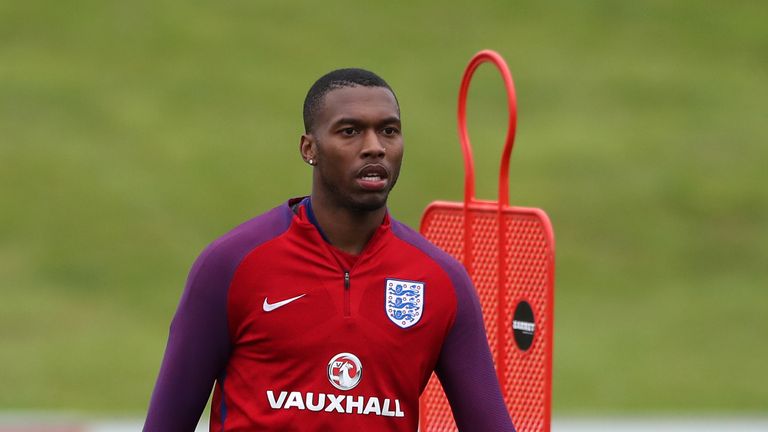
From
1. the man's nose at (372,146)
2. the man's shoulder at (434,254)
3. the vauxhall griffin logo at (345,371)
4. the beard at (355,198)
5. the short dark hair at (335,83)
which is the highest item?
the short dark hair at (335,83)

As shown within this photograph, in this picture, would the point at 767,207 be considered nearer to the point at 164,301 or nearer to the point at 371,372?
the point at 164,301

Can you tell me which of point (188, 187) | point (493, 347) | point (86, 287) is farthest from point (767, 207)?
point (493, 347)

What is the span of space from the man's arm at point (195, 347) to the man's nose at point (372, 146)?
466 mm

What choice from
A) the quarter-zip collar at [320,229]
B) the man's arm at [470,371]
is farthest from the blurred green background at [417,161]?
the quarter-zip collar at [320,229]

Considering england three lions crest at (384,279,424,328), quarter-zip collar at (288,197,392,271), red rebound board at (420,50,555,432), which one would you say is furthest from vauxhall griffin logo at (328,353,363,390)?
red rebound board at (420,50,555,432)

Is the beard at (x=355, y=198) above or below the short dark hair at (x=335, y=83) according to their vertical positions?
below

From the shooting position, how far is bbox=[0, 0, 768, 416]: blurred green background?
15.6 m

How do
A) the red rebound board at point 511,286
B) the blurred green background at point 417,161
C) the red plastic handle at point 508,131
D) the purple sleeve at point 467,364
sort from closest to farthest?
1. the purple sleeve at point 467,364
2. the red rebound board at point 511,286
3. the red plastic handle at point 508,131
4. the blurred green background at point 417,161

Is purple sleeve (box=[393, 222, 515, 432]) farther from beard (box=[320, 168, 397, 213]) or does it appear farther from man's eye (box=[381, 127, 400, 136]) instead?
man's eye (box=[381, 127, 400, 136])

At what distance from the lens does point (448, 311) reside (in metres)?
4.18

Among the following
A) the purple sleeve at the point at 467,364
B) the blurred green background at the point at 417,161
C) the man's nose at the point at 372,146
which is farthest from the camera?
the blurred green background at the point at 417,161

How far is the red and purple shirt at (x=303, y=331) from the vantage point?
400 centimetres

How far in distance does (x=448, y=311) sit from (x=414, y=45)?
18.2 meters

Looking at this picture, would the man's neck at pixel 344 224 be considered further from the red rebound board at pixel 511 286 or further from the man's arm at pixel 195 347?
the red rebound board at pixel 511 286
